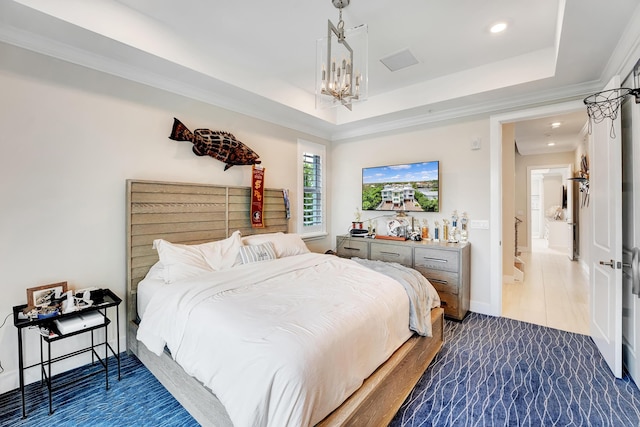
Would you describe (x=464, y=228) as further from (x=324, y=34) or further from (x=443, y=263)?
(x=324, y=34)

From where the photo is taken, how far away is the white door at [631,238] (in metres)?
2.09

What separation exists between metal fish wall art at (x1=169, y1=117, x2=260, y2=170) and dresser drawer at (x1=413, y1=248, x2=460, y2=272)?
2.47 metres

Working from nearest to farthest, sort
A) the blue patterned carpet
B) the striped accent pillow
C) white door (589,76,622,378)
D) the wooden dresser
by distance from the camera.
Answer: the blue patterned carpet → white door (589,76,622,378) → the striped accent pillow → the wooden dresser

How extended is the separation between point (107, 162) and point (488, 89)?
4.04 meters

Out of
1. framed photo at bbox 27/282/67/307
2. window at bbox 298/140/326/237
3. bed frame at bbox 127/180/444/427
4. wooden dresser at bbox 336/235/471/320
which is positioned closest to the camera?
bed frame at bbox 127/180/444/427

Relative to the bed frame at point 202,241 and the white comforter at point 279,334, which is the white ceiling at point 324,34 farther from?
the white comforter at point 279,334

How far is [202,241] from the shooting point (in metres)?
3.17

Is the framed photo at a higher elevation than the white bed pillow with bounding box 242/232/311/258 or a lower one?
lower

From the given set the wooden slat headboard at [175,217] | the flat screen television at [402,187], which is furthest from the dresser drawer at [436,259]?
the wooden slat headboard at [175,217]

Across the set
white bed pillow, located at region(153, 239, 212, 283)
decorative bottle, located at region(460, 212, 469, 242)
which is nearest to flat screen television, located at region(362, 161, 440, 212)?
decorative bottle, located at region(460, 212, 469, 242)

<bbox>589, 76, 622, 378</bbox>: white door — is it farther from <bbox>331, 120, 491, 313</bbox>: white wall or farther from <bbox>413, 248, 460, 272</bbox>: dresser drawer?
<bbox>413, 248, 460, 272</bbox>: dresser drawer

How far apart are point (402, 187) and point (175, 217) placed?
3.11 m

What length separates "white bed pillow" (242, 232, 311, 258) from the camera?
3.33 meters

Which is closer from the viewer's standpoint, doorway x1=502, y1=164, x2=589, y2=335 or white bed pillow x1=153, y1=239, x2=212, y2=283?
white bed pillow x1=153, y1=239, x2=212, y2=283
